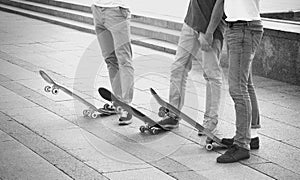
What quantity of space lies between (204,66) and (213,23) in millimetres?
508

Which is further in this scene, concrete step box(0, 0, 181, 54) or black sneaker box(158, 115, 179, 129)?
concrete step box(0, 0, 181, 54)

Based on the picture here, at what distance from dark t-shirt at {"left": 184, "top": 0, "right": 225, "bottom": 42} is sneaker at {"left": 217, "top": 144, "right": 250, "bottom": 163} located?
115cm

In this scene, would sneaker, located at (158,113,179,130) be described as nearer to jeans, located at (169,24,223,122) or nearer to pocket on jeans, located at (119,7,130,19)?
jeans, located at (169,24,223,122)

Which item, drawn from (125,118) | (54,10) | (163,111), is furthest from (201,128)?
(54,10)

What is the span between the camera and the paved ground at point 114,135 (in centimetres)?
569

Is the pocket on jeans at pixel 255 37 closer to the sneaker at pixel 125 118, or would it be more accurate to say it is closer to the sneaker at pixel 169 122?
the sneaker at pixel 169 122

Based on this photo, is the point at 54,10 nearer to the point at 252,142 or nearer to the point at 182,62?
the point at 182,62

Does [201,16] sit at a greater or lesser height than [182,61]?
greater

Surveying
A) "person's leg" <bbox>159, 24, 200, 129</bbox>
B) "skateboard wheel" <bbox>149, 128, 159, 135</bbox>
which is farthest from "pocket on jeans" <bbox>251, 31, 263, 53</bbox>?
"skateboard wheel" <bbox>149, 128, 159, 135</bbox>

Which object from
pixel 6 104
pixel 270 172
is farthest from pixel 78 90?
A: pixel 270 172

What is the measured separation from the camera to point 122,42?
7.03m

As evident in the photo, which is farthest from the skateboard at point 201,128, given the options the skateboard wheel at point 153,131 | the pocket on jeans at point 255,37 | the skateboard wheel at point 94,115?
the skateboard wheel at point 94,115

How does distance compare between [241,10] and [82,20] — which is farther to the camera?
[82,20]

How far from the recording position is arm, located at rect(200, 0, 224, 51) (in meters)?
6.05
